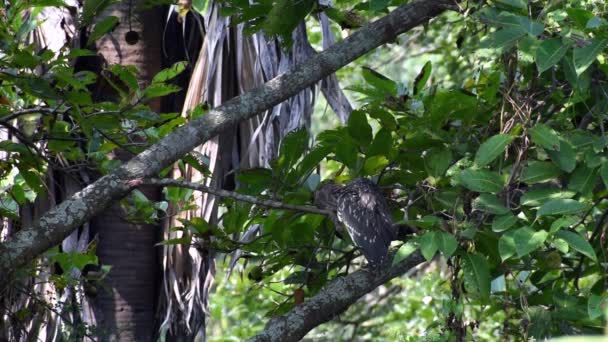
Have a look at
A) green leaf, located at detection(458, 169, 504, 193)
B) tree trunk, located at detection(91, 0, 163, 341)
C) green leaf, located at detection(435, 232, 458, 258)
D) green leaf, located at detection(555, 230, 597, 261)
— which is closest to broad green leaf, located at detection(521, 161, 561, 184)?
green leaf, located at detection(458, 169, 504, 193)

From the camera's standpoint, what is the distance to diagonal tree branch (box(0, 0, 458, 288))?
218 centimetres

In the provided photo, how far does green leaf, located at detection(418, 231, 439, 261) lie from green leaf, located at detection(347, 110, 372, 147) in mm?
667

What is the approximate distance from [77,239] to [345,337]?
3978mm

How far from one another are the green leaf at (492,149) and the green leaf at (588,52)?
289 millimetres

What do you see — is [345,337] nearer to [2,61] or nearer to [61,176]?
[61,176]

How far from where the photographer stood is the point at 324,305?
102 inches

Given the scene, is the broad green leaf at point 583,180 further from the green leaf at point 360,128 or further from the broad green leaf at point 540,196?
the green leaf at point 360,128

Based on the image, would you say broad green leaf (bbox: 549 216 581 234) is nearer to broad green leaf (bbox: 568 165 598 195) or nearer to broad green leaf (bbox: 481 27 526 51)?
broad green leaf (bbox: 568 165 598 195)

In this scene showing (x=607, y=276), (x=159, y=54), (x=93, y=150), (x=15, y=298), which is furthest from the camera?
(x=159, y=54)

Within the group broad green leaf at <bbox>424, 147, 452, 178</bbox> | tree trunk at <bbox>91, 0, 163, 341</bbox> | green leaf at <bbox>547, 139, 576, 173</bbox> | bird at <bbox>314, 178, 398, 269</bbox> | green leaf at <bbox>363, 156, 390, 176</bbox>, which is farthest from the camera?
tree trunk at <bbox>91, 0, 163, 341</bbox>

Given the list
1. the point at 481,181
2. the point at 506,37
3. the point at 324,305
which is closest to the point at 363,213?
the point at 324,305

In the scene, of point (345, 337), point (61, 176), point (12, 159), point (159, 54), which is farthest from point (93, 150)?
point (345, 337)

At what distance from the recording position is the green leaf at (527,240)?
2.27 metres

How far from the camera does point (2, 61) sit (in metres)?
2.53
